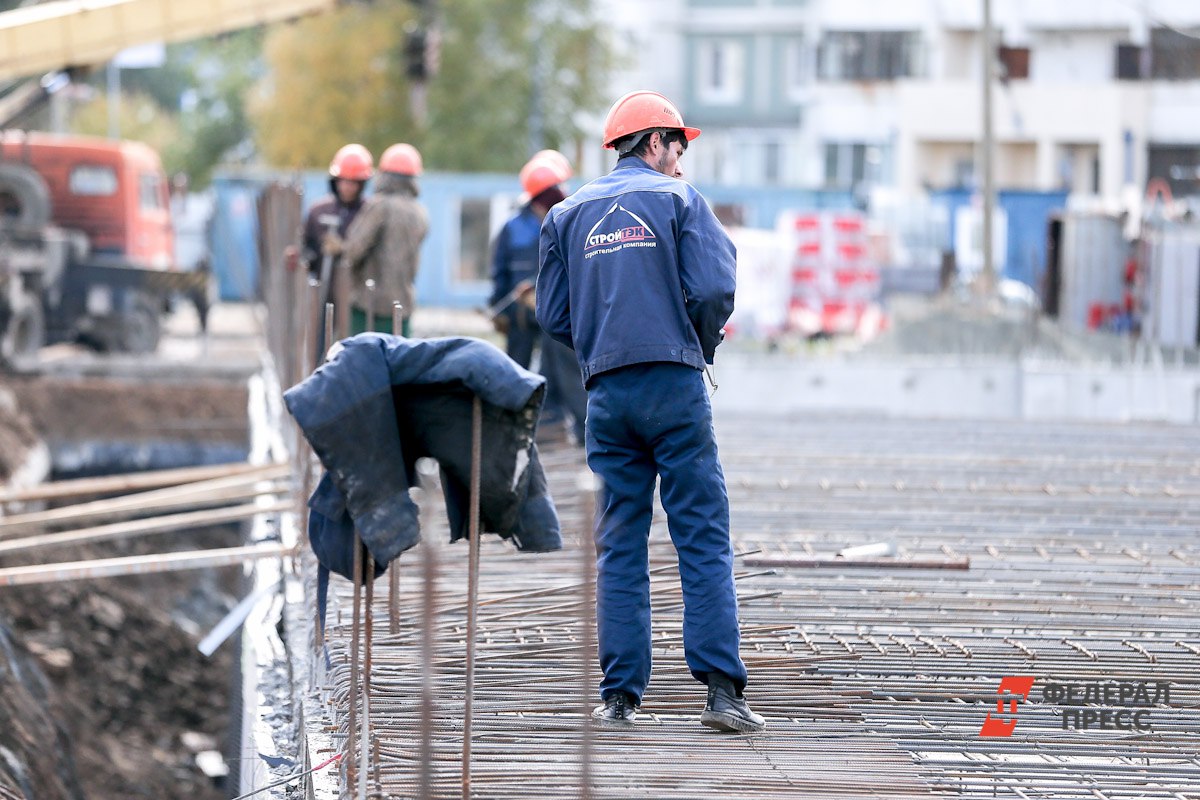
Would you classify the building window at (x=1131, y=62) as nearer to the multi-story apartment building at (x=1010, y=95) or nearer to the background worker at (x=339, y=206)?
the multi-story apartment building at (x=1010, y=95)

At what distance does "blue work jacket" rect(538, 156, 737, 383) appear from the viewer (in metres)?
4.98

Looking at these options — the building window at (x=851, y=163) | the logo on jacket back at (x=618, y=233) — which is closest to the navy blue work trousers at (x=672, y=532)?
the logo on jacket back at (x=618, y=233)

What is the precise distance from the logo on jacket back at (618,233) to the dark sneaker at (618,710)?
1266 millimetres

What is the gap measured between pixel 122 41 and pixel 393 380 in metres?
15.0

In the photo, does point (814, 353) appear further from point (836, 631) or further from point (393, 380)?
point (393, 380)

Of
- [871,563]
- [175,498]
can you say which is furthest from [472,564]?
[175,498]

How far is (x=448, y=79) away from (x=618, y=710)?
31.9m

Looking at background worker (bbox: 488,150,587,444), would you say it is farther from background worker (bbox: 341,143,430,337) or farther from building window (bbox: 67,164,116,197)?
building window (bbox: 67,164,116,197)

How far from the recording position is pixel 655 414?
5.00 metres

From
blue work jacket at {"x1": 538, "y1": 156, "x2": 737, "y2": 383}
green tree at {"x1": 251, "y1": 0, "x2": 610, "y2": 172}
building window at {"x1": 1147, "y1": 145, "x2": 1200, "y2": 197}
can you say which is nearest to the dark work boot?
blue work jacket at {"x1": 538, "y1": 156, "x2": 737, "y2": 383}

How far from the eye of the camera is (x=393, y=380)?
458 cm

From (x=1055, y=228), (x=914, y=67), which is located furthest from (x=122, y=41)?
(x=914, y=67)

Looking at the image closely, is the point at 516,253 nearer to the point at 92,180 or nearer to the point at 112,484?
the point at 112,484

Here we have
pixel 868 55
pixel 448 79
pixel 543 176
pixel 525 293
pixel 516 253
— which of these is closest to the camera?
pixel 543 176
